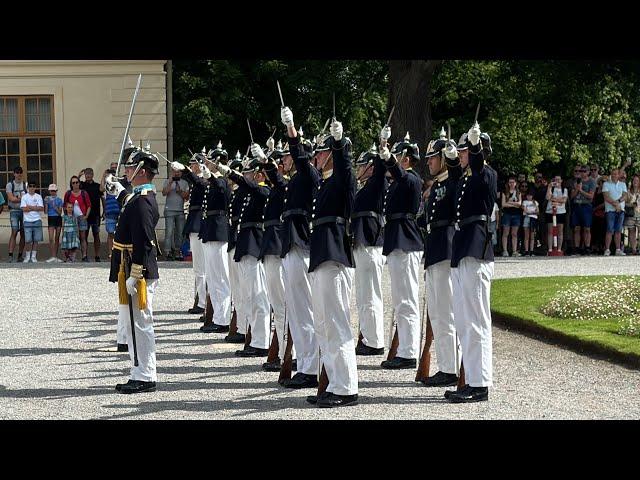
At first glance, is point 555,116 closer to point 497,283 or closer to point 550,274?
point 550,274

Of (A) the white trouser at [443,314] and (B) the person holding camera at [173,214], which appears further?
(B) the person holding camera at [173,214]

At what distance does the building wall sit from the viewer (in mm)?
29500

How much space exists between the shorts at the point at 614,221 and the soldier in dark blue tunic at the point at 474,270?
1584 centimetres

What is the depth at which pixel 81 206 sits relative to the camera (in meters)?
24.7

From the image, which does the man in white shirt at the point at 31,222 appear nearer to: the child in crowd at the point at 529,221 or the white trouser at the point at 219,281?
the child in crowd at the point at 529,221

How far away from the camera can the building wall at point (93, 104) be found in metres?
29.5

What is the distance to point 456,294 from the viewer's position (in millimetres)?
10172

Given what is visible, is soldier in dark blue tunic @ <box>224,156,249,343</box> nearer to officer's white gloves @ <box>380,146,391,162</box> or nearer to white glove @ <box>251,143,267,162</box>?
white glove @ <box>251,143,267,162</box>

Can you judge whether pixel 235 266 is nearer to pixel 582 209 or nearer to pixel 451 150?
pixel 451 150

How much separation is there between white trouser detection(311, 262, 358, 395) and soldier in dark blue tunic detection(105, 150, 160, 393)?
5.01ft

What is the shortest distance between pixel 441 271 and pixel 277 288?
1750 millimetres

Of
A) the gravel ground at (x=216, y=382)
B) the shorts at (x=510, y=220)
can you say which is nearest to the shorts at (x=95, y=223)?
the shorts at (x=510, y=220)

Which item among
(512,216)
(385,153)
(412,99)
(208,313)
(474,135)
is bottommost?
(208,313)

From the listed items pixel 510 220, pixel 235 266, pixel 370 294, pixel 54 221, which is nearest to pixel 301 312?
pixel 370 294
